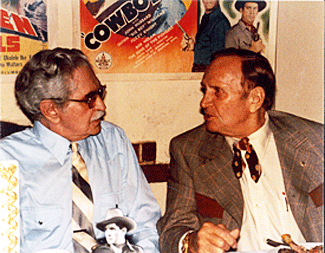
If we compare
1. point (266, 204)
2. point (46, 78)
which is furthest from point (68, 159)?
point (266, 204)

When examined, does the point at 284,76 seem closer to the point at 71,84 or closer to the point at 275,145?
the point at 275,145

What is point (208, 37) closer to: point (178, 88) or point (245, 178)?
point (178, 88)

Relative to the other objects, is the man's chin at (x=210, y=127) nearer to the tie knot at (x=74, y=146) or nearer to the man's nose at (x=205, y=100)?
the man's nose at (x=205, y=100)

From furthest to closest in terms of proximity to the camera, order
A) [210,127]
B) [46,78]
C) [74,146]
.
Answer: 1. [210,127]
2. [74,146]
3. [46,78]

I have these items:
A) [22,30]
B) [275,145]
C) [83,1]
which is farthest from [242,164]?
[22,30]

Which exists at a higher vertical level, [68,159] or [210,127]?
[210,127]

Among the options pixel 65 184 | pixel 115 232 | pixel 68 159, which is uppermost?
pixel 68 159

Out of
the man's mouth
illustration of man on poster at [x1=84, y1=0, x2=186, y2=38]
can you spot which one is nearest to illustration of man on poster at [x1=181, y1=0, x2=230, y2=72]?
illustration of man on poster at [x1=84, y1=0, x2=186, y2=38]

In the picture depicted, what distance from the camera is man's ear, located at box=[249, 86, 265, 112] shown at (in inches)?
77.2

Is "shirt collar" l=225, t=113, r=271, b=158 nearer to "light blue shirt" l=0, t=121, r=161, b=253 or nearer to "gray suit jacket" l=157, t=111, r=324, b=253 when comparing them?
"gray suit jacket" l=157, t=111, r=324, b=253

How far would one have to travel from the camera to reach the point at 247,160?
1997 mm

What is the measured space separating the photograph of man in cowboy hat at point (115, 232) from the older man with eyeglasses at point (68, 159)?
0.02 meters

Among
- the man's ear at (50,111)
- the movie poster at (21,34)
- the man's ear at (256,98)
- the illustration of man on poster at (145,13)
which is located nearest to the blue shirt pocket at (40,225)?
the man's ear at (50,111)

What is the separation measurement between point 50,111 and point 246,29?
0.97 m
